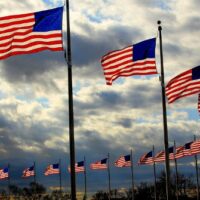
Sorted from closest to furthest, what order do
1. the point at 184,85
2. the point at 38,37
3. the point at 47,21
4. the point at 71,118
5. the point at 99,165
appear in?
1. the point at 71,118
2. the point at 38,37
3. the point at 47,21
4. the point at 184,85
5. the point at 99,165

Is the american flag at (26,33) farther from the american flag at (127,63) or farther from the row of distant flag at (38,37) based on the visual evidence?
the american flag at (127,63)

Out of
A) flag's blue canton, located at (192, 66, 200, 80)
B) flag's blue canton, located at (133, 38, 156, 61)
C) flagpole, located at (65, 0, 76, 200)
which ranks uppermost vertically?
flag's blue canton, located at (133, 38, 156, 61)

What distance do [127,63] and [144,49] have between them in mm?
1557

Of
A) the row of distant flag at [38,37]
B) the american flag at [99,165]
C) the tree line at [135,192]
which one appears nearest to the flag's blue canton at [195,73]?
the row of distant flag at [38,37]

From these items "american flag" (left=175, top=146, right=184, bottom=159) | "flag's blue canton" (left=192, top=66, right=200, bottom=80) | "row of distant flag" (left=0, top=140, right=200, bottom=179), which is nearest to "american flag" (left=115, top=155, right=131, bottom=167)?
"row of distant flag" (left=0, top=140, right=200, bottom=179)

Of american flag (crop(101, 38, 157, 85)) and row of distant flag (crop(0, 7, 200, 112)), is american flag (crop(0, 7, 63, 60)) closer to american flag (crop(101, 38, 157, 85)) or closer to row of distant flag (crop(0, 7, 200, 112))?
row of distant flag (crop(0, 7, 200, 112))

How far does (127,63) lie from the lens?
27000mm

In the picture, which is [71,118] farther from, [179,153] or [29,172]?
[29,172]

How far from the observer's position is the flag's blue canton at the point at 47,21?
77.7 feet

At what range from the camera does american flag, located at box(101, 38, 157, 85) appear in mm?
26969

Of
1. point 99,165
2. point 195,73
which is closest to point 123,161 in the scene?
point 99,165

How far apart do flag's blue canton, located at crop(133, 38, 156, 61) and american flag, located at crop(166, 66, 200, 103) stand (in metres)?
1.96

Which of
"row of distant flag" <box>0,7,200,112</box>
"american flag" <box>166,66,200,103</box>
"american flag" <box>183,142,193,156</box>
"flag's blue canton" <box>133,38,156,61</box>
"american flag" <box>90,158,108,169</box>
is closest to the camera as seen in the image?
"row of distant flag" <box>0,7,200,112</box>

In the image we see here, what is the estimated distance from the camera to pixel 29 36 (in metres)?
23.6
